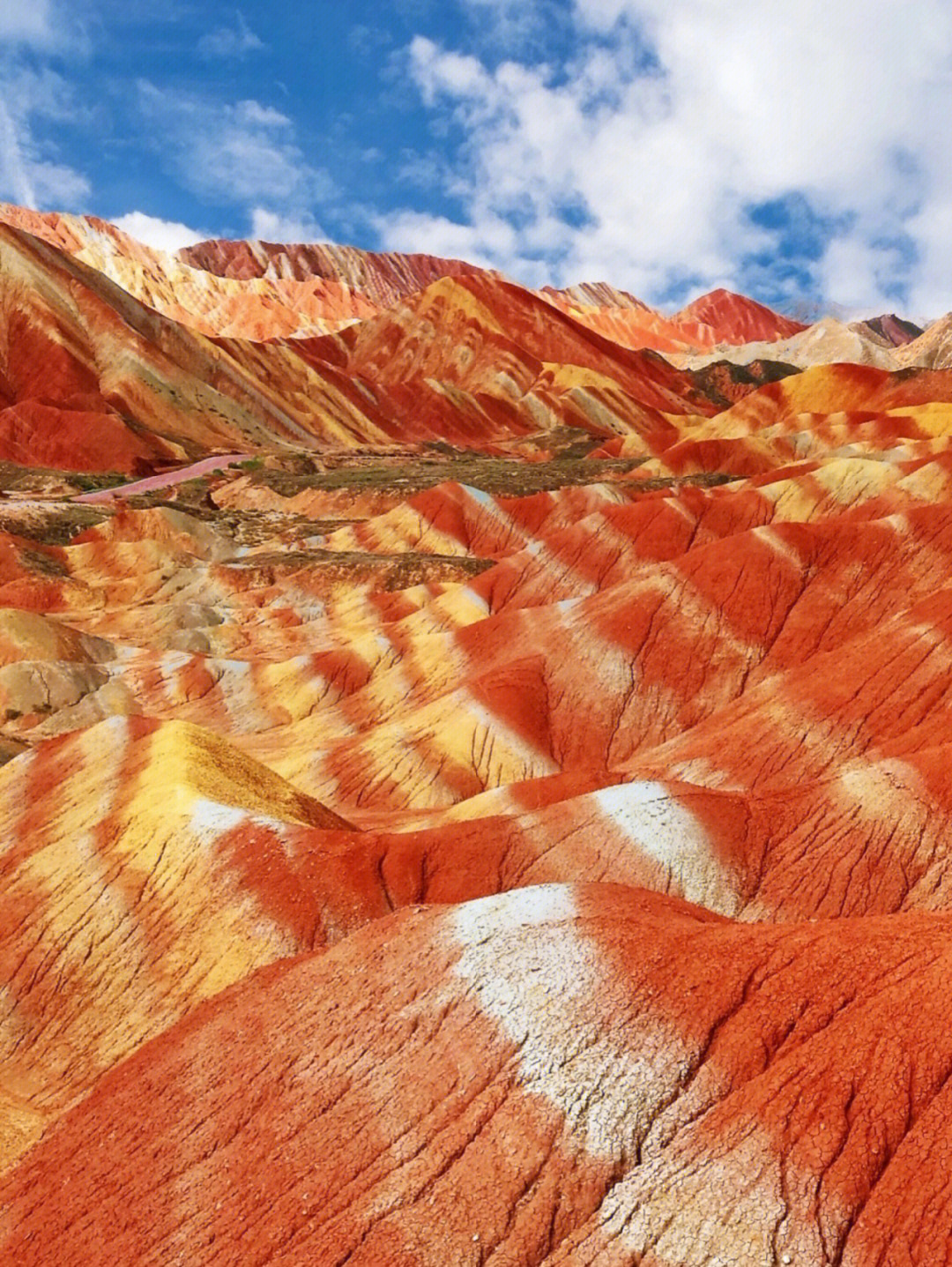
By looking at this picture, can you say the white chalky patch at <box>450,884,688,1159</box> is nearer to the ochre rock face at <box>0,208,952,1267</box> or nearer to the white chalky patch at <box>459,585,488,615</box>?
the ochre rock face at <box>0,208,952,1267</box>

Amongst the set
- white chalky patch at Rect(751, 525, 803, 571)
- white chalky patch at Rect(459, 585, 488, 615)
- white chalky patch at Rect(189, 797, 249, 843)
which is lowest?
white chalky patch at Rect(189, 797, 249, 843)

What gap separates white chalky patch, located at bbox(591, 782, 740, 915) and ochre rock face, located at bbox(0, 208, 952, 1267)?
76 mm

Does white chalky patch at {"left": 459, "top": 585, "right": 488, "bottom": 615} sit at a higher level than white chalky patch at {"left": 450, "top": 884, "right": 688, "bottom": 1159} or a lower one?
higher

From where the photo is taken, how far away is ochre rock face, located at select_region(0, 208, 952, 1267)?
10.8 meters

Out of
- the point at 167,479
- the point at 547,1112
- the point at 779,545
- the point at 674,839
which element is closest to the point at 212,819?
the point at 674,839

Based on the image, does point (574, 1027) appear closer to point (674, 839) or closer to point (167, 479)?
point (674, 839)

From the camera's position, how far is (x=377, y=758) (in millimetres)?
33250

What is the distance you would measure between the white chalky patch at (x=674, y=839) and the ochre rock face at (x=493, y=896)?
76 mm

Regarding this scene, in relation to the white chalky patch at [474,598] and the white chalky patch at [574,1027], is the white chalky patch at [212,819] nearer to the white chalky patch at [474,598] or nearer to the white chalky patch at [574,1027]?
the white chalky patch at [574,1027]

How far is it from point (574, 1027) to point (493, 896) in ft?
11.7

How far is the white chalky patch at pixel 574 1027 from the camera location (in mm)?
11258

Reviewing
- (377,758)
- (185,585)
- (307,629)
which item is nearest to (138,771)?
(377,758)

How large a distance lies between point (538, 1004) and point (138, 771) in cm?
1568

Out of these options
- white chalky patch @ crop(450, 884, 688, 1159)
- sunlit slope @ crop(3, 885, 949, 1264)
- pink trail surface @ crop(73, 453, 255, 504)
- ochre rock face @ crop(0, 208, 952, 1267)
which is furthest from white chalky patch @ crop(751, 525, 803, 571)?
pink trail surface @ crop(73, 453, 255, 504)
